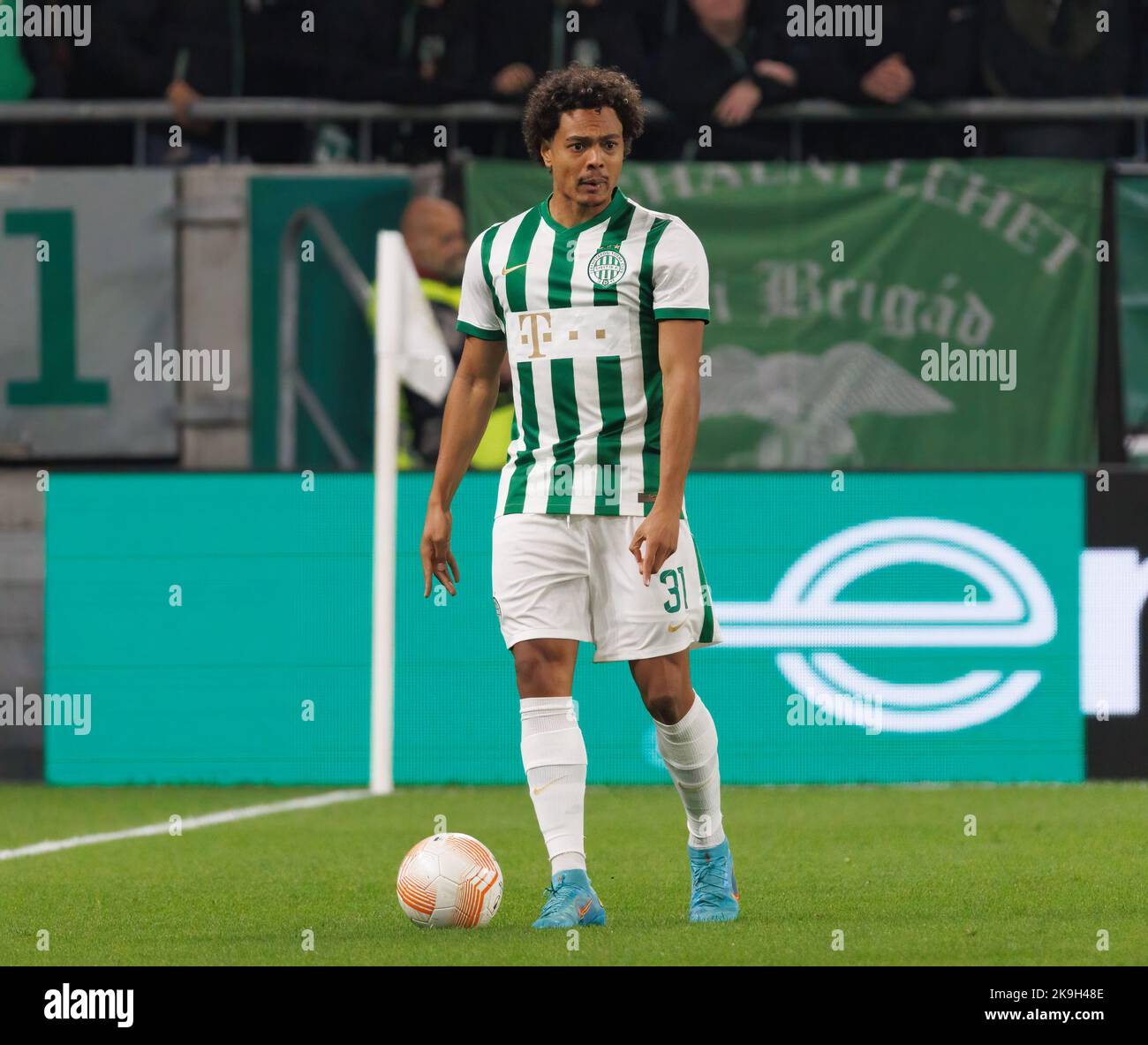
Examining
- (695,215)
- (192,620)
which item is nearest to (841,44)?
(695,215)

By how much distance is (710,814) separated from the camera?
16.8 feet

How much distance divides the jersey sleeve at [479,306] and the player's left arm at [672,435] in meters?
0.48

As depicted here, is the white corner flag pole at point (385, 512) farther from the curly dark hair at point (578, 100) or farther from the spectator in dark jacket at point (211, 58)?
the curly dark hair at point (578, 100)

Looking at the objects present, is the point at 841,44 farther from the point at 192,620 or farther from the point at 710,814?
the point at 710,814

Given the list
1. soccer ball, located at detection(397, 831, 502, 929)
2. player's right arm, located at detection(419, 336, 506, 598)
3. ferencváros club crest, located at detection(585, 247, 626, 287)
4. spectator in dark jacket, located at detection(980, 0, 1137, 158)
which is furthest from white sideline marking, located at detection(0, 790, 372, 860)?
spectator in dark jacket, located at detection(980, 0, 1137, 158)

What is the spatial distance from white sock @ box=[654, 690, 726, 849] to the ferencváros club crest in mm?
1004

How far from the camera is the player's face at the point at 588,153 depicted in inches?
194

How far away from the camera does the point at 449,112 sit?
1055 centimetres

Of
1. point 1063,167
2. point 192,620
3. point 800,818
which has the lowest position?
point 800,818

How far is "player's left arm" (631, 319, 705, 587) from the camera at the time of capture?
483 cm

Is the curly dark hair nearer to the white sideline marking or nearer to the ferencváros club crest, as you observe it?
the ferencváros club crest

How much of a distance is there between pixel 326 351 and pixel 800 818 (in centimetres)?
391

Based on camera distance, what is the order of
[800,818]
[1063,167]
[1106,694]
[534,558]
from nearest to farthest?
[534,558]
[800,818]
[1106,694]
[1063,167]

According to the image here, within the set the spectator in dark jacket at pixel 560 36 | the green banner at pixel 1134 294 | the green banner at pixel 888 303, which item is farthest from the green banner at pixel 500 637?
the spectator in dark jacket at pixel 560 36
